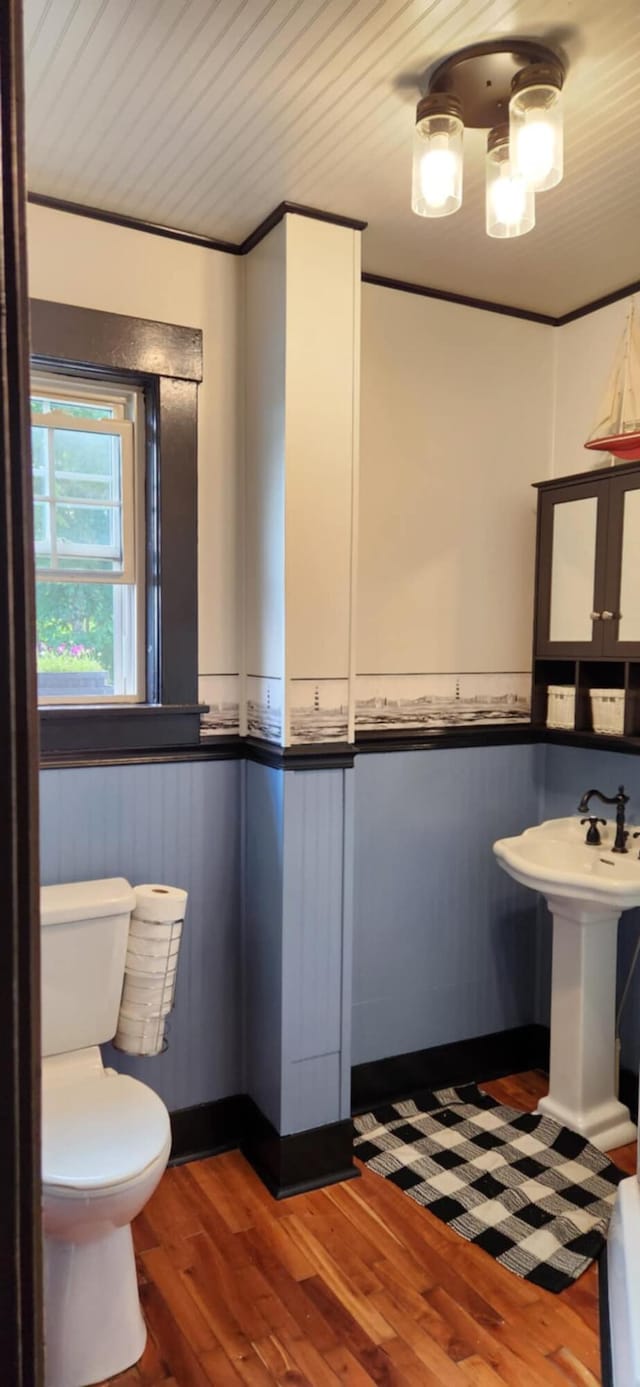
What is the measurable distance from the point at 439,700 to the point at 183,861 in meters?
0.93

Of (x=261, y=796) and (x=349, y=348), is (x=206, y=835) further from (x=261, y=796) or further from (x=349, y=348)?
(x=349, y=348)

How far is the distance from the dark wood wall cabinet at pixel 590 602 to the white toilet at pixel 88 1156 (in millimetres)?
1491

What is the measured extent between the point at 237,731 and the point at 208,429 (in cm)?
83

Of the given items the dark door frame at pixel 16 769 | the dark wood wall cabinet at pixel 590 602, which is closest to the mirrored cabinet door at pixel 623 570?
the dark wood wall cabinet at pixel 590 602

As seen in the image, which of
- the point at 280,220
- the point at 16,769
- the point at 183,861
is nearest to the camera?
the point at 16,769

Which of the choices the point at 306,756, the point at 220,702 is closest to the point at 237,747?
the point at 220,702

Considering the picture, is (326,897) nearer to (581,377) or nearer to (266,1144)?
(266,1144)

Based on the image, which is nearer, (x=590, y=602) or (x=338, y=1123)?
(x=338, y=1123)

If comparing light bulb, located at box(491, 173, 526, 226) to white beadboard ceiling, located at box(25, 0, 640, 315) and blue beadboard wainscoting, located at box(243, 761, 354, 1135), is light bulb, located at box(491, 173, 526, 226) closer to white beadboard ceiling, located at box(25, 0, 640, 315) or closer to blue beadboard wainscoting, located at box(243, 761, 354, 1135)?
white beadboard ceiling, located at box(25, 0, 640, 315)

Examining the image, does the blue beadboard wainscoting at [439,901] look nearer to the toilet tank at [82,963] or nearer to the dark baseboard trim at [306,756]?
the dark baseboard trim at [306,756]

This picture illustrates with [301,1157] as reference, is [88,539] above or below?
above

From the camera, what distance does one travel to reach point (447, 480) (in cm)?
269

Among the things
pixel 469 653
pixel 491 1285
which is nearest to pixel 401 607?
pixel 469 653

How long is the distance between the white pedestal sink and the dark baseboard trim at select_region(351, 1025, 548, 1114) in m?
0.30
